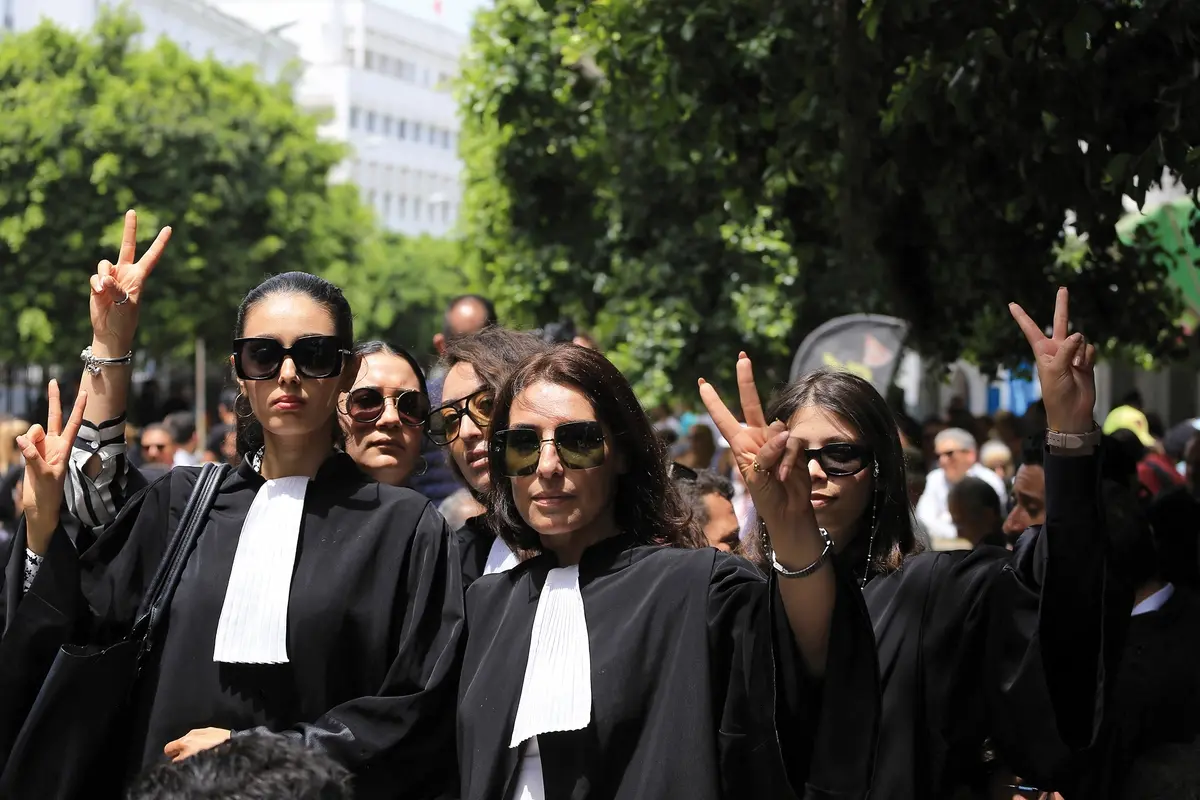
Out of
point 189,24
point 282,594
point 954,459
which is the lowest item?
point 282,594

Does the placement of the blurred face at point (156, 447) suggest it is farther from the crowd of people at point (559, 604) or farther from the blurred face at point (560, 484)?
the blurred face at point (560, 484)

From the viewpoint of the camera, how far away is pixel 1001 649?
389 cm

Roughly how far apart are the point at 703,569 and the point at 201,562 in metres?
1.10

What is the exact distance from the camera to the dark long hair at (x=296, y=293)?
419 centimetres

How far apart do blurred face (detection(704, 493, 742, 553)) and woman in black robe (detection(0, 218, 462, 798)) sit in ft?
7.10

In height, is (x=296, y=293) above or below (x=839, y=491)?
above

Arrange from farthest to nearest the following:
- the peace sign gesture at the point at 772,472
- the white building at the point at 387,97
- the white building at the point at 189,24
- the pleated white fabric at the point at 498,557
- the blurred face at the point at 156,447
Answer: the white building at the point at 387,97 < the white building at the point at 189,24 < the blurred face at the point at 156,447 < the pleated white fabric at the point at 498,557 < the peace sign gesture at the point at 772,472

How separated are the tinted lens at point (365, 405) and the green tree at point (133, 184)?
27.6 metres

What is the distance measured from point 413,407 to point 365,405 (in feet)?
0.44

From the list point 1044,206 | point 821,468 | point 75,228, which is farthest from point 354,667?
point 75,228

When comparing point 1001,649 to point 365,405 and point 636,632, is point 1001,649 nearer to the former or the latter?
point 636,632

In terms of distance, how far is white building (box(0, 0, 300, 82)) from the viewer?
58375 millimetres

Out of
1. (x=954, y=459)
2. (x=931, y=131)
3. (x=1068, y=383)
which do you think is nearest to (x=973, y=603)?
(x=1068, y=383)

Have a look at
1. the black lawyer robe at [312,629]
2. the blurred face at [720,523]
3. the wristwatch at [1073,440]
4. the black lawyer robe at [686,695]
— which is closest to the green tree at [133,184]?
the blurred face at [720,523]
